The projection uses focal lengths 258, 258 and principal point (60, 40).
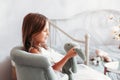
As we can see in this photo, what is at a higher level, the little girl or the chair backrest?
the little girl

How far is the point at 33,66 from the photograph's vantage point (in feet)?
4.40

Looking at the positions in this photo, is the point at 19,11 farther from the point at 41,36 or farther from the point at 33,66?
the point at 33,66

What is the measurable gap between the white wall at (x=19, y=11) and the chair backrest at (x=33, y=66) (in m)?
1.47

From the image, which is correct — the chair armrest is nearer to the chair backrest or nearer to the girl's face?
the chair backrest

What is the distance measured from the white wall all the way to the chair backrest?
147 cm

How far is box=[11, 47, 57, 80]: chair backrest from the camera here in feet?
4.28

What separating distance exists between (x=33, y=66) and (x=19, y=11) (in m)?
1.65

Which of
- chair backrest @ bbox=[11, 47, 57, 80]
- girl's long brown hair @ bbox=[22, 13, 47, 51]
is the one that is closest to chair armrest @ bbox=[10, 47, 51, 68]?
chair backrest @ bbox=[11, 47, 57, 80]

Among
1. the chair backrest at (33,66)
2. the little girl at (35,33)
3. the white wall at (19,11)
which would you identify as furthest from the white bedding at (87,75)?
the white wall at (19,11)

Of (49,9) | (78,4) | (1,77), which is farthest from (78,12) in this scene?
(1,77)

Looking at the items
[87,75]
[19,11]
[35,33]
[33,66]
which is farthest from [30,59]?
[19,11]

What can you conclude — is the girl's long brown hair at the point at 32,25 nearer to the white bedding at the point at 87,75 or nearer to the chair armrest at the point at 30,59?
the chair armrest at the point at 30,59

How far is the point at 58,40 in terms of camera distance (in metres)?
3.25

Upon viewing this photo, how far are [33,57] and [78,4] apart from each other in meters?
2.06
